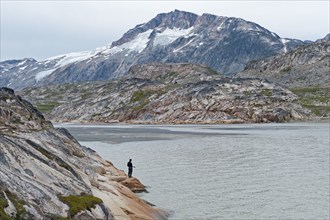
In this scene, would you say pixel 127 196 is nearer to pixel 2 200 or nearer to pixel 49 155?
pixel 49 155

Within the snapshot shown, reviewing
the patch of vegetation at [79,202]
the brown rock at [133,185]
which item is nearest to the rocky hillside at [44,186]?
the patch of vegetation at [79,202]

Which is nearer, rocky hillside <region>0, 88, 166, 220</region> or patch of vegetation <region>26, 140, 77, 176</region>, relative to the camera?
rocky hillside <region>0, 88, 166, 220</region>

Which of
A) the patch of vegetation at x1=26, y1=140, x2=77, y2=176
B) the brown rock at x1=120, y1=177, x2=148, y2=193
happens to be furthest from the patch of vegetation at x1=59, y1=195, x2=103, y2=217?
the brown rock at x1=120, y1=177, x2=148, y2=193

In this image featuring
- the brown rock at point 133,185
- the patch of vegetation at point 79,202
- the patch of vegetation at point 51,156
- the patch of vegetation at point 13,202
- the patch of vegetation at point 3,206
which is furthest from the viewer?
the brown rock at point 133,185

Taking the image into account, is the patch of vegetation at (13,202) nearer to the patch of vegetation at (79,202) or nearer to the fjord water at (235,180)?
the patch of vegetation at (79,202)

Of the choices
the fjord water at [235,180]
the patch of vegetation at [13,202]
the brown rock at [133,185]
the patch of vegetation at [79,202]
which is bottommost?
the fjord water at [235,180]

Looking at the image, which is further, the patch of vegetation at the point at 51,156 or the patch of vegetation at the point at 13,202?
the patch of vegetation at the point at 51,156

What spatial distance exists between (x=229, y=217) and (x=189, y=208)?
5.02 meters

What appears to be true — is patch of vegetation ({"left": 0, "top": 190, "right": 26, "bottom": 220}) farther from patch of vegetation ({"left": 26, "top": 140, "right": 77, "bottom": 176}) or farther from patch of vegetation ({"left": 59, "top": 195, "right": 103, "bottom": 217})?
patch of vegetation ({"left": 26, "top": 140, "right": 77, "bottom": 176})

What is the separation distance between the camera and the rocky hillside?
83.0 feet

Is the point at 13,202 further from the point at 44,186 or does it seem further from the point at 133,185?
the point at 133,185

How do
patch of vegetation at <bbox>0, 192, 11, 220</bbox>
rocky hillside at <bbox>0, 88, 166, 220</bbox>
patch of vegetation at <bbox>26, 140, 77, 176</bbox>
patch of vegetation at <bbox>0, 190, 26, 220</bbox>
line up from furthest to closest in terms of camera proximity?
patch of vegetation at <bbox>26, 140, 77, 176</bbox>, rocky hillside at <bbox>0, 88, 166, 220</bbox>, patch of vegetation at <bbox>0, 190, 26, 220</bbox>, patch of vegetation at <bbox>0, 192, 11, 220</bbox>

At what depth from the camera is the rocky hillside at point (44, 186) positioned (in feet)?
83.0

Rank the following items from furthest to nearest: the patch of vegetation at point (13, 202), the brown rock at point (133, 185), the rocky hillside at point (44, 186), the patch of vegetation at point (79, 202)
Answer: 1. the brown rock at point (133, 185)
2. the patch of vegetation at point (79, 202)
3. the rocky hillside at point (44, 186)
4. the patch of vegetation at point (13, 202)
